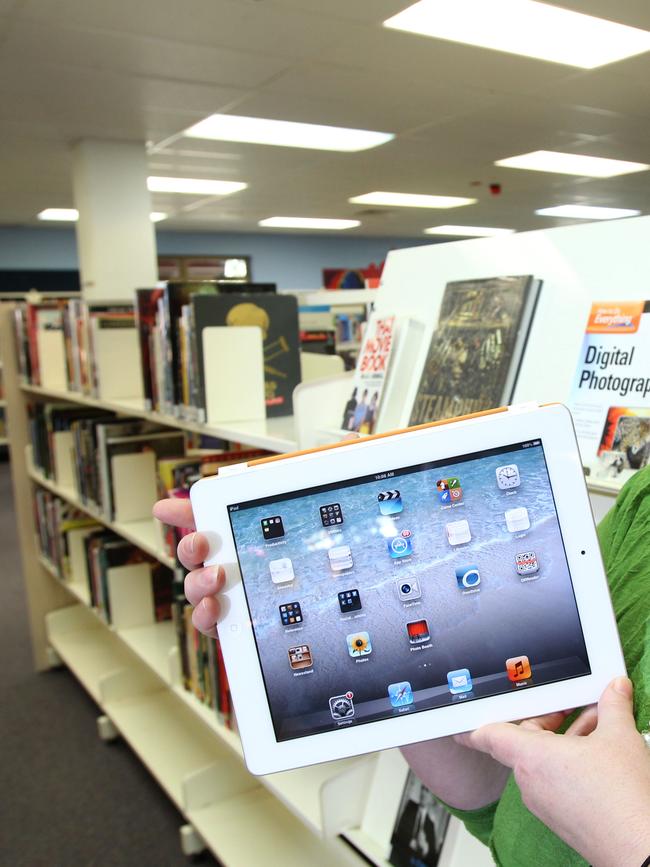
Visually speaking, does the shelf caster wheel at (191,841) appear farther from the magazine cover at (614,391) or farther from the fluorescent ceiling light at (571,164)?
the fluorescent ceiling light at (571,164)

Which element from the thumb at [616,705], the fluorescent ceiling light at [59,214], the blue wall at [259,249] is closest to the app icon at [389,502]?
the thumb at [616,705]

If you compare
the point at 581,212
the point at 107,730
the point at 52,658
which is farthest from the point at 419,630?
the point at 581,212

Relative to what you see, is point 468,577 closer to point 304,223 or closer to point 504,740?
point 504,740

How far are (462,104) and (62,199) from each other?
13.9 ft

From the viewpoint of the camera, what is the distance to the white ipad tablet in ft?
1.95

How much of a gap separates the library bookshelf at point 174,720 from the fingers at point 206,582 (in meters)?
0.67

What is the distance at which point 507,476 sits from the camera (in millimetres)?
605

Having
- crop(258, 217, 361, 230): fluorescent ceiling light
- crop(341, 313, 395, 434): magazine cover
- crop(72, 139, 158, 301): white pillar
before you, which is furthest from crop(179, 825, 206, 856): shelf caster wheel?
crop(258, 217, 361, 230): fluorescent ceiling light

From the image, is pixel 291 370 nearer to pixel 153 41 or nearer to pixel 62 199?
pixel 153 41

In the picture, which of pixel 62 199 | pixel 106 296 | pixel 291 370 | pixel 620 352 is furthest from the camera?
pixel 62 199

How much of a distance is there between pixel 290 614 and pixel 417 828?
81cm

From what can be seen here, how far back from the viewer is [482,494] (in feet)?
1.99

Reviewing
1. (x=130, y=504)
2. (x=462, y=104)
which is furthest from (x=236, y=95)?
(x=130, y=504)

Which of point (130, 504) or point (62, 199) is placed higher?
point (62, 199)
